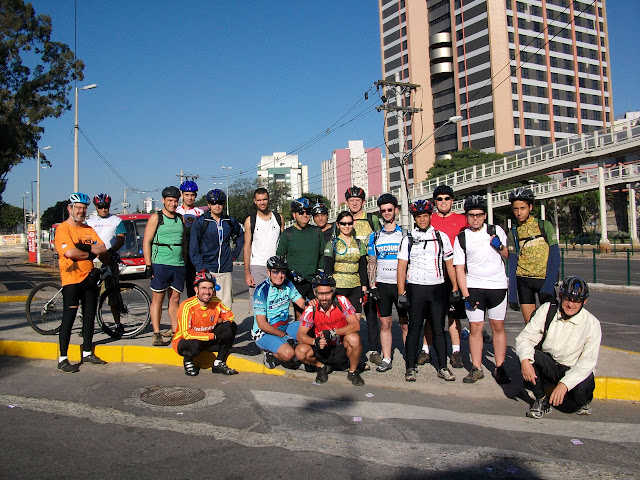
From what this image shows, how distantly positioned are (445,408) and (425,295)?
1234mm

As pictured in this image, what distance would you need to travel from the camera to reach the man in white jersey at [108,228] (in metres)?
7.12

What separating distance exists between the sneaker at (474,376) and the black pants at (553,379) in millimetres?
861

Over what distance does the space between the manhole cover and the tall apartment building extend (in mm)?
72316

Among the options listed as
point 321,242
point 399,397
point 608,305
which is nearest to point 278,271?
point 321,242

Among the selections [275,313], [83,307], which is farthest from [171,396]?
[83,307]

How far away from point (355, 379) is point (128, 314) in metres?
3.70

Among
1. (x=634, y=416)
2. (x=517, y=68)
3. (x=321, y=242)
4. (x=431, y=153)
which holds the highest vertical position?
(x=517, y=68)

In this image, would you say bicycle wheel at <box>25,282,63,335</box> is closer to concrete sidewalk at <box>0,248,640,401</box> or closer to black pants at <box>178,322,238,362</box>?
concrete sidewalk at <box>0,248,640,401</box>

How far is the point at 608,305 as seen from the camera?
12859 millimetres

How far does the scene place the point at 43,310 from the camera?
25.5 ft

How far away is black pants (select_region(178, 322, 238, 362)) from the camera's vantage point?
19.1 ft

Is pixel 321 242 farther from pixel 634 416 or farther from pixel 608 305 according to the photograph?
A: pixel 608 305

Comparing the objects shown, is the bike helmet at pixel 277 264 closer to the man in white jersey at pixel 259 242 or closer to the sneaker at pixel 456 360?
the man in white jersey at pixel 259 242

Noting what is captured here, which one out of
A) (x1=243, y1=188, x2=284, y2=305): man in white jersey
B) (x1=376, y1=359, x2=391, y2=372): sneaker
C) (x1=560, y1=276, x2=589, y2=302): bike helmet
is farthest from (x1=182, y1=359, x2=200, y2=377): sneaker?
(x1=560, y1=276, x2=589, y2=302): bike helmet
